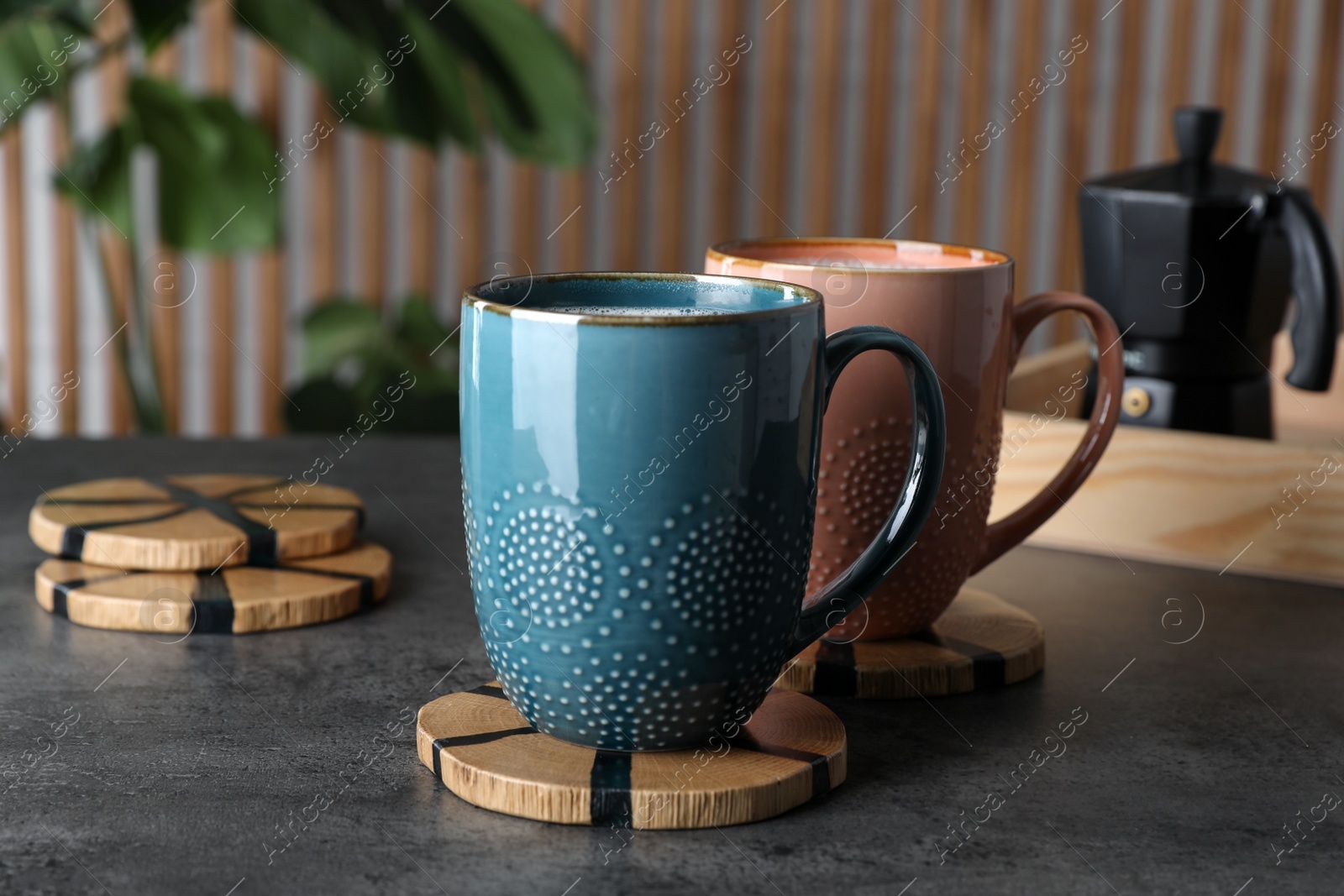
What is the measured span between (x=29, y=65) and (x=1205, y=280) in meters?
1.65

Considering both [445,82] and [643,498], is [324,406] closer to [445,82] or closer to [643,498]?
[445,82]

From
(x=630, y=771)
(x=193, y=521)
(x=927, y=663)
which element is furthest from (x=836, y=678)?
(x=193, y=521)

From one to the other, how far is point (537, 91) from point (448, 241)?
71 centimetres

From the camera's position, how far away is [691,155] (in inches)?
102

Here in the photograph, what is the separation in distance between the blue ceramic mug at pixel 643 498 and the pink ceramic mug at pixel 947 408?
0.06 meters

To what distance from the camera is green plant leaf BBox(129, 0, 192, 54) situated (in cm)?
154

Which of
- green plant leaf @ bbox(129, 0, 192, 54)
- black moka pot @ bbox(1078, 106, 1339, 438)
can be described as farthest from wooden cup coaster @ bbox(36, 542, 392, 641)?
green plant leaf @ bbox(129, 0, 192, 54)

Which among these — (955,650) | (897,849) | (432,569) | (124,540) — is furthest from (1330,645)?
(124,540)

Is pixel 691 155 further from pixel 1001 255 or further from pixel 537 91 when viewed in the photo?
pixel 1001 255

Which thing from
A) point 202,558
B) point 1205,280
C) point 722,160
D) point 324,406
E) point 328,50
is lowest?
point 324,406

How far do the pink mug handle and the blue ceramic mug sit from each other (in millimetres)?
135

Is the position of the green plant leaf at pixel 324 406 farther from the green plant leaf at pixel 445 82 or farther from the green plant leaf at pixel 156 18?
the green plant leaf at pixel 156 18

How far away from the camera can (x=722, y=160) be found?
8.38ft

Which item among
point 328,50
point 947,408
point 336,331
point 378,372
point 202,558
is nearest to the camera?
point 947,408
